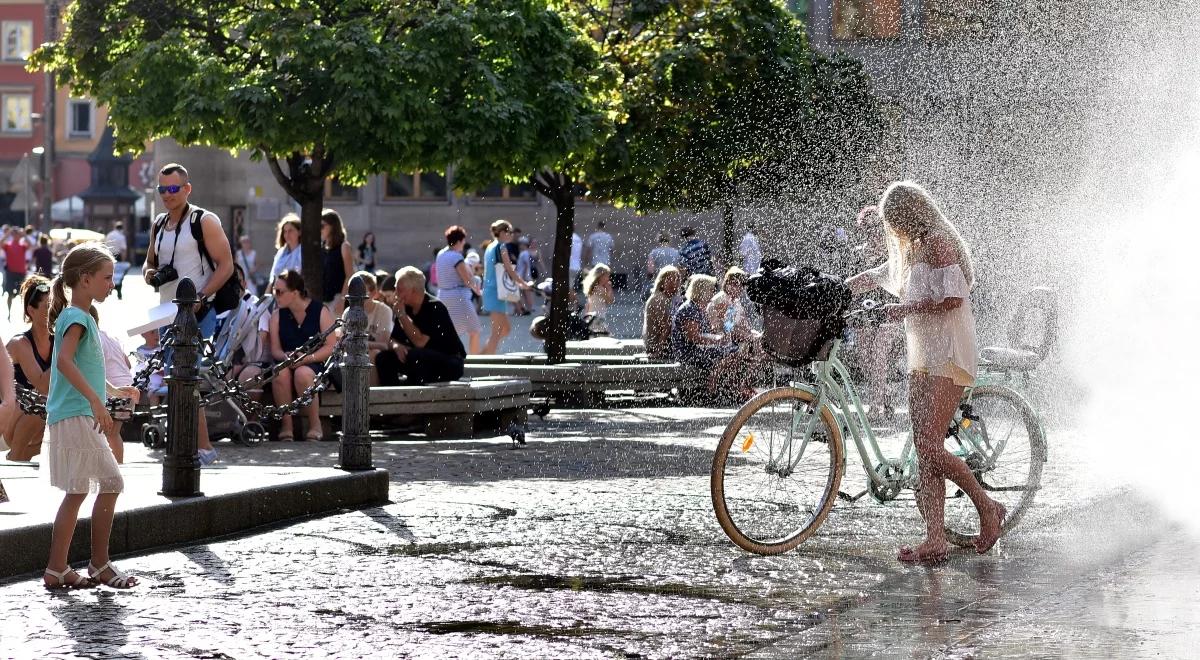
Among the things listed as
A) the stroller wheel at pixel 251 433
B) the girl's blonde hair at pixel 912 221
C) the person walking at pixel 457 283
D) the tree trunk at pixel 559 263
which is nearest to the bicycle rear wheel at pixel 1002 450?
the girl's blonde hair at pixel 912 221

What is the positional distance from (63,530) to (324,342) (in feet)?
20.0

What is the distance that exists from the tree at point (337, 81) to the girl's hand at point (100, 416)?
394 inches

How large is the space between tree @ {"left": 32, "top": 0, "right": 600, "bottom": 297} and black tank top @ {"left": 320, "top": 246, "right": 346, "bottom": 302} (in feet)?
1.89

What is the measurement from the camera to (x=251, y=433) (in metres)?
13.2

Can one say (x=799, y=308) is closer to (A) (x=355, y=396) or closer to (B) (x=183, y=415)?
(B) (x=183, y=415)

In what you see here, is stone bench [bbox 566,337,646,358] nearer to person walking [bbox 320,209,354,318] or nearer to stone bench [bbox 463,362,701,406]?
stone bench [bbox 463,362,701,406]

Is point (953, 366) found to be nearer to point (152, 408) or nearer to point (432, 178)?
point (152, 408)

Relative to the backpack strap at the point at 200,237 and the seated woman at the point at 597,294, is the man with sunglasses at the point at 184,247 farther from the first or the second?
the seated woman at the point at 597,294

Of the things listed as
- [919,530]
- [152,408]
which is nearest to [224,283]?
[152,408]

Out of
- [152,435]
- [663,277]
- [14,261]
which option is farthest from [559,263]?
[14,261]

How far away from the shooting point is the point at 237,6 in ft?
61.3

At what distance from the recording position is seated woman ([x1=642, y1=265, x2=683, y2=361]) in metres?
19.7

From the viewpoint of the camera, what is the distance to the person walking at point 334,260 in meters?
Result: 17.1

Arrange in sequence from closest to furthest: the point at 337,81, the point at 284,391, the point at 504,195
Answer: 1. the point at 284,391
2. the point at 337,81
3. the point at 504,195
